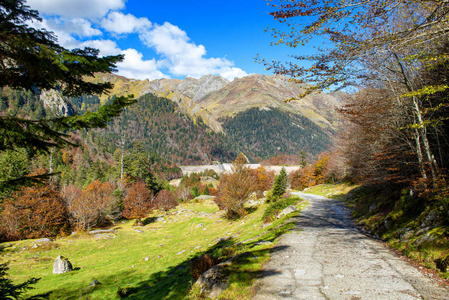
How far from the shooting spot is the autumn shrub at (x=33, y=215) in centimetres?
2877

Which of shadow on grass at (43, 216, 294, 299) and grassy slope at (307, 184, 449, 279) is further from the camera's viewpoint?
shadow on grass at (43, 216, 294, 299)

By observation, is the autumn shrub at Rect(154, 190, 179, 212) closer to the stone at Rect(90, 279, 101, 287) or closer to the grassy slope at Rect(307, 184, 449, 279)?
the stone at Rect(90, 279, 101, 287)

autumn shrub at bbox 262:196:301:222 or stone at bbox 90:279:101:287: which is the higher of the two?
autumn shrub at bbox 262:196:301:222

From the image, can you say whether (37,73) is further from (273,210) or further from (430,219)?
(273,210)

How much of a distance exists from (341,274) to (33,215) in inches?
1607

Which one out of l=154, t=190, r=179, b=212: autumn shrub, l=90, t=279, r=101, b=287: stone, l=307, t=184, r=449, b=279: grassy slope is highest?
l=307, t=184, r=449, b=279: grassy slope

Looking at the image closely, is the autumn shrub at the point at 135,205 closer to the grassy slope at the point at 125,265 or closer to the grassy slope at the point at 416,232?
the grassy slope at the point at 125,265

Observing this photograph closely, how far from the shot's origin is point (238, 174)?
2628cm

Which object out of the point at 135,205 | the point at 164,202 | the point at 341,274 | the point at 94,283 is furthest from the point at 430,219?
the point at 164,202

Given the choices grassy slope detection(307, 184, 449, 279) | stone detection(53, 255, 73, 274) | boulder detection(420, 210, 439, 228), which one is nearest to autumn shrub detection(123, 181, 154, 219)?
stone detection(53, 255, 73, 274)

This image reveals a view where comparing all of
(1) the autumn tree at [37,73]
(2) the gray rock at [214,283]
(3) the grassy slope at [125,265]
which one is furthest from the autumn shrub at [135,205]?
(1) the autumn tree at [37,73]

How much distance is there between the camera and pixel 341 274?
255 inches

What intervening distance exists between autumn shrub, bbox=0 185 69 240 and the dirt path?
118ft

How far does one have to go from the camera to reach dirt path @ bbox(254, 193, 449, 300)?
5.35 m
